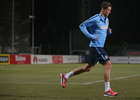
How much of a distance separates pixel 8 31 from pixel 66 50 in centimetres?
1310

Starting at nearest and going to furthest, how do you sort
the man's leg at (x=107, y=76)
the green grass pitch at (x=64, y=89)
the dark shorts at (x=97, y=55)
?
the green grass pitch at (x=64, y=89) → the man's leg at (x=107, y=76) → the dark shorts at (x=97, y=55)

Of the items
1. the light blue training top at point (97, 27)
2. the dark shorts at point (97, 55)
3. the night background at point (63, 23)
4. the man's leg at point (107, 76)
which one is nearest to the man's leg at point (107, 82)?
the man's leg at point (107, 76)

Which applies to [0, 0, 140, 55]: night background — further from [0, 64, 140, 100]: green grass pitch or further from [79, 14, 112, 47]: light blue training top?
[79, 14, 112, 47]: light blue training top

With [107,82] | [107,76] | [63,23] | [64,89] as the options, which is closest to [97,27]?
[107,76]

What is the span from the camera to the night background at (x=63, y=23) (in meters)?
39.1

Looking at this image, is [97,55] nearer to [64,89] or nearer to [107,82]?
[107,82]

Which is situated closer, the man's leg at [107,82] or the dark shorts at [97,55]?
the man's leg at [107,82]

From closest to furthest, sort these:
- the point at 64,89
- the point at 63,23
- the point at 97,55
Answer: the point at 97,55
the point at 64,89
the point at 63,23

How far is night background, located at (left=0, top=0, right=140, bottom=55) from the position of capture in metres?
39.1

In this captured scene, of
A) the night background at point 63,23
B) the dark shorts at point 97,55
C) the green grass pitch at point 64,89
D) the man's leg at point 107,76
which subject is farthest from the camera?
the night background at point 63,23

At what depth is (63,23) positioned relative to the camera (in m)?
87.2

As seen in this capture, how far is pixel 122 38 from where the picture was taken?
7062 cm

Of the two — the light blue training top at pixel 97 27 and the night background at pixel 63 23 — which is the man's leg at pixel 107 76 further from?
the night background at pixel 63 23

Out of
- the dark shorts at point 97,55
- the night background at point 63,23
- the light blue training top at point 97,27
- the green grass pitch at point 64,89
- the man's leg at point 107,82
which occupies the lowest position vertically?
the green grass pitch at point 64,89
